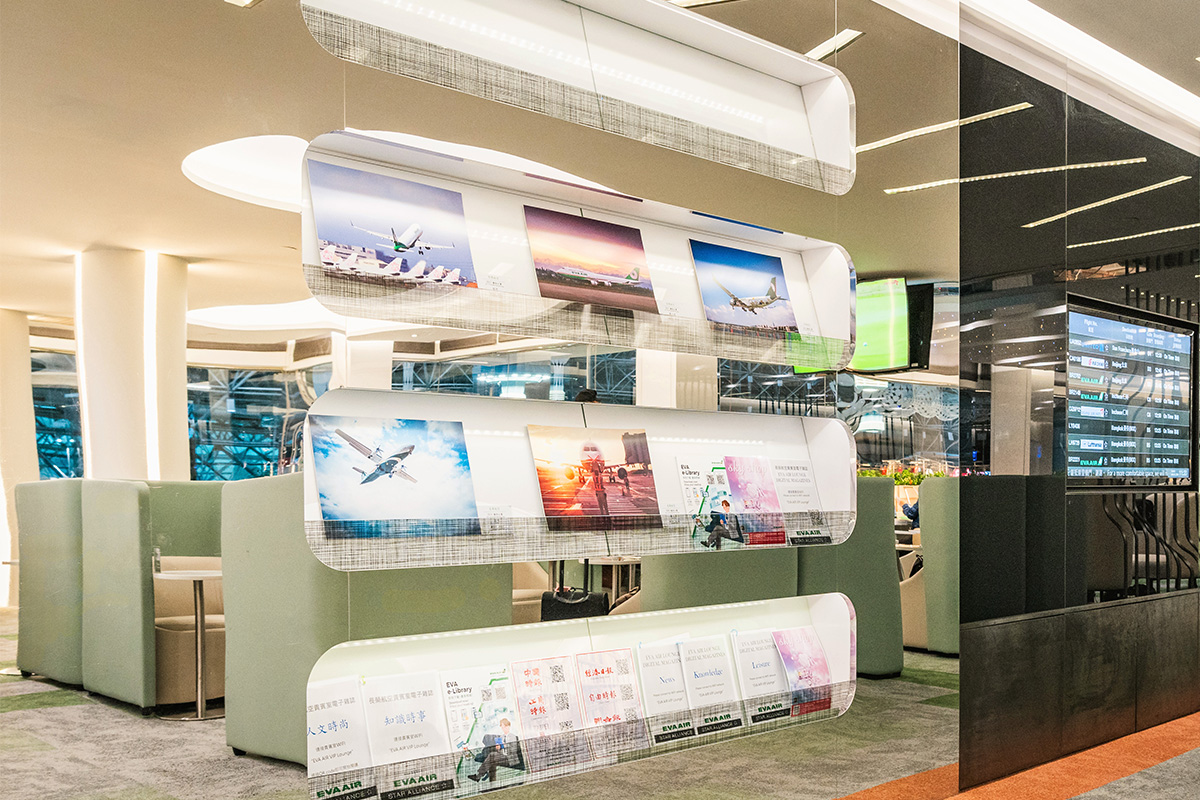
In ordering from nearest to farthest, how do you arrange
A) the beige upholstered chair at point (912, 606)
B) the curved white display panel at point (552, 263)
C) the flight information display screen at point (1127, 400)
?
the curved white display panel at point (552, 263), the beige upholstered chair at point (912, 606), the flight information display screen at point (1127, 400)

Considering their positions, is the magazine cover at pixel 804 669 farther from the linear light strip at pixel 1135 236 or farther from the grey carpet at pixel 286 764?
the linear light strip at pixel 1135 236

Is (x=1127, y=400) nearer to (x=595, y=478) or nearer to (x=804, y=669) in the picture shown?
(x=804, y=669)

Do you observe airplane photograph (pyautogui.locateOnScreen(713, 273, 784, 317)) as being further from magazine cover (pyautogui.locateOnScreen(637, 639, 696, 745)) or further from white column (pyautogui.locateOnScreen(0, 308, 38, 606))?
white column (pyautogui.locateOnScreen(0, 308, 38, 606))

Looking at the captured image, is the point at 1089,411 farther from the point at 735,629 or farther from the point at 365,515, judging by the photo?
the point at 365,515

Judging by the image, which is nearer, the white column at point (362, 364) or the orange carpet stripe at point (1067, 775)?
the white column at point (362, 364)

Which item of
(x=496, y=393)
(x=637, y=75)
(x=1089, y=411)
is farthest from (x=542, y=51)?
(x=1089, y=411)

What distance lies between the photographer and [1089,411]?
3.95m

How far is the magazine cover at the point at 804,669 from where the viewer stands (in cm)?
256

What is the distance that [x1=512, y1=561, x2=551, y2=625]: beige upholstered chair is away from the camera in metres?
2.14

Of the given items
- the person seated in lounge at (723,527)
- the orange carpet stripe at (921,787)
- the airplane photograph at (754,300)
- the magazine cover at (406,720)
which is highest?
the airplane photograph at (754,300)

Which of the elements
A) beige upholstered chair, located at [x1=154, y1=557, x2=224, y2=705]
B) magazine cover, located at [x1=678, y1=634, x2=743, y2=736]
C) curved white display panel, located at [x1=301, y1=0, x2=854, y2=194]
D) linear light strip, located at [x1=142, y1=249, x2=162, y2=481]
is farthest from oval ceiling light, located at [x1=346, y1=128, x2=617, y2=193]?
magazine cover, located at [x1=678, y1=634, x2=743, y2=736]

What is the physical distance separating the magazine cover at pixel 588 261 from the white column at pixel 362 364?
0.37 metres

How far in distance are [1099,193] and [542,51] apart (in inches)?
112

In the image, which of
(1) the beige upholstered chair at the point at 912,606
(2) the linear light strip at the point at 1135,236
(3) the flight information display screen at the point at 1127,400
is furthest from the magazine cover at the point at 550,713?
(2) the linear light strip at the point at 1135,236
